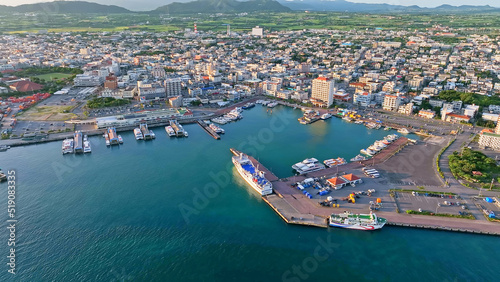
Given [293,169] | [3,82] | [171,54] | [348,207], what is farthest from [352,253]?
[171,54]

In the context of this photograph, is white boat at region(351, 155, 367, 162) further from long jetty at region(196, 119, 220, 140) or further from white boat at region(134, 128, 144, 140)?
white boat at region(134, 128, 144, 140)

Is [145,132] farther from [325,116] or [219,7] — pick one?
[219,7]

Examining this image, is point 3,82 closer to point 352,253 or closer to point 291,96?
point 291,96

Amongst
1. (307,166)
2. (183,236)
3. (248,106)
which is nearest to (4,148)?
(183,236)

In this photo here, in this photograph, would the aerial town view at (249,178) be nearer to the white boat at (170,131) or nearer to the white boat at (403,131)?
the white boat at (403,131)

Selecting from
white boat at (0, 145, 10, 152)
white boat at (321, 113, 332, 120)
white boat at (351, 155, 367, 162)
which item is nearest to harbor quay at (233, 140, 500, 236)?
white boat at (351, 155, 367, 162)

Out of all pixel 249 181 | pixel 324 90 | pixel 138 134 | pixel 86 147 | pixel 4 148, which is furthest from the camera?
pixel 324 90
